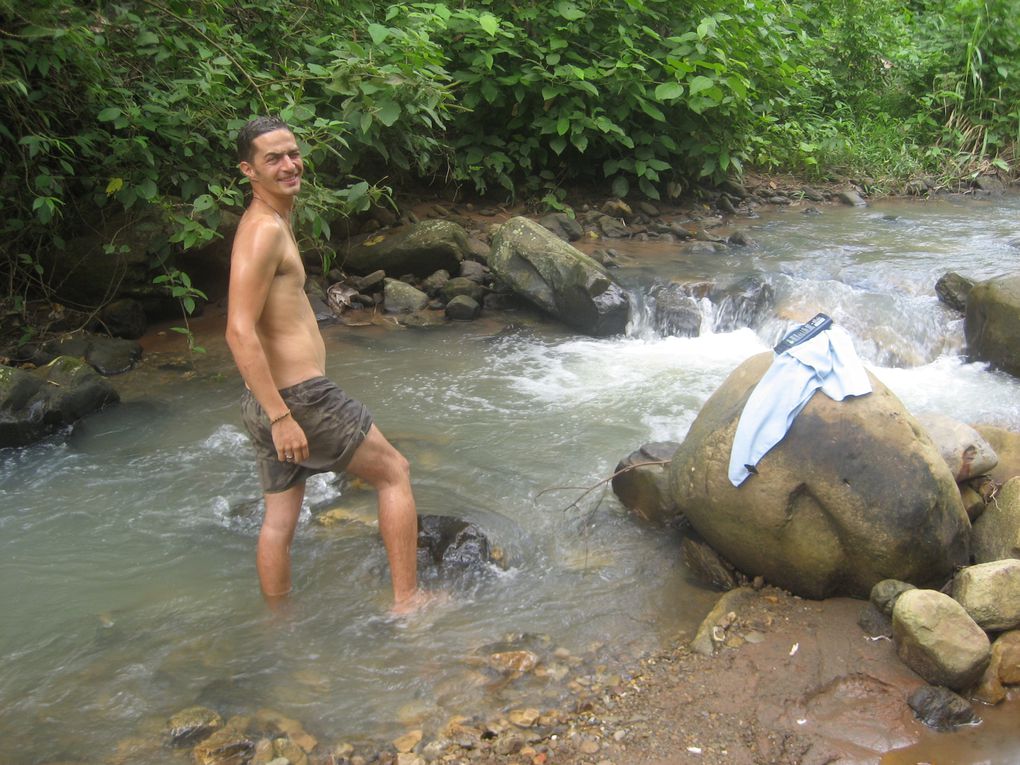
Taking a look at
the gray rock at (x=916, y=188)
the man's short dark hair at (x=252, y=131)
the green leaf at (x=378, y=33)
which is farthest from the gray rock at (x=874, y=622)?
the gray rock at (x=916, y=188)

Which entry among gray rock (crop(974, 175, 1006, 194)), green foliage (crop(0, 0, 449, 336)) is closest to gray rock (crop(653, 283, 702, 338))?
green foliage (crop(0, 0, 449, 336))

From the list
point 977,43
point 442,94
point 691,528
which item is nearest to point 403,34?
point 442,94

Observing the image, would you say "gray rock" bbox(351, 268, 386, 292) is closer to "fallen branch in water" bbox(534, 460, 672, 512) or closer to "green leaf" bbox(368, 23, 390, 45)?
"green leaf" bbox(368, 23, 390, 45)

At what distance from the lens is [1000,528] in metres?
3.88

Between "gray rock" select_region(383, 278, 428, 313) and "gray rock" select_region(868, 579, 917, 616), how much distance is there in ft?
17.0

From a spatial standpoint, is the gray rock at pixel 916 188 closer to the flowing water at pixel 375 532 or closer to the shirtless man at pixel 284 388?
the flowing water at pixel 375 532

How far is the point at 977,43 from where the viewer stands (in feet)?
43.8

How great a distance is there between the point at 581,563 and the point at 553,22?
7201mm

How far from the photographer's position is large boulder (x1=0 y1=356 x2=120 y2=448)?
5.59m

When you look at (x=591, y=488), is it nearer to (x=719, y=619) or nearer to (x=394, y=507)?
(x=719, y=619)

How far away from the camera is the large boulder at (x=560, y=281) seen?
7.57m

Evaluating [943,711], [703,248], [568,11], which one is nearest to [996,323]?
[703,248]

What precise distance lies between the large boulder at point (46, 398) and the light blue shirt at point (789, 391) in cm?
426

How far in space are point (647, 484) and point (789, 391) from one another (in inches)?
38.6
